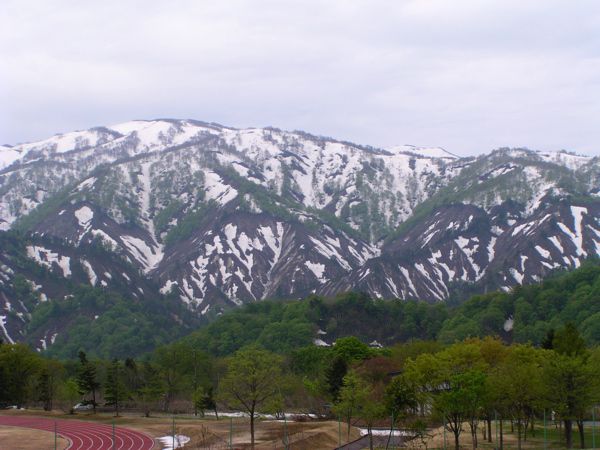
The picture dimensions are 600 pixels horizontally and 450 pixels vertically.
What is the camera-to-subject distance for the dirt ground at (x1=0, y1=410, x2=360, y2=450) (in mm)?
68125

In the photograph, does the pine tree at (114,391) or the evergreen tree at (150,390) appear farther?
the evergreen tree at (150,390)

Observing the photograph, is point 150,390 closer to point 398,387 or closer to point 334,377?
point 334,377

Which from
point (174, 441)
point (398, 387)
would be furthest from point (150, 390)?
point (398, 387)

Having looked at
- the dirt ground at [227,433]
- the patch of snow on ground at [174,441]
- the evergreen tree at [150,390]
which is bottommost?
the patch of snow on ground at [174,441]

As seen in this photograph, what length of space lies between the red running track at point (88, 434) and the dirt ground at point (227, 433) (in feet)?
5.72

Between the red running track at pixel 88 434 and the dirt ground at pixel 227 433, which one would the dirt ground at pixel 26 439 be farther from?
the red running track at pixel 88 434

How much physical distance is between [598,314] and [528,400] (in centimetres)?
11806

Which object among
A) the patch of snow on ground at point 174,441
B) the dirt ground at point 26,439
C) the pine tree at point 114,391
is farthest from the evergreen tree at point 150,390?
the patch of snow on ground at point 174,441

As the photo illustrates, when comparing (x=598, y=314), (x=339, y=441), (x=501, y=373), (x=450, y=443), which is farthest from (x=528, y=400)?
(x=598, y=314)

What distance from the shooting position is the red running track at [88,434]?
7094 centimetres

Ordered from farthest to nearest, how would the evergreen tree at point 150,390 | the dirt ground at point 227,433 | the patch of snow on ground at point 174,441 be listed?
the evergreen tree at point 150,390, the patch of snow on ground at point 174,441, the dirt ground at point 227,433

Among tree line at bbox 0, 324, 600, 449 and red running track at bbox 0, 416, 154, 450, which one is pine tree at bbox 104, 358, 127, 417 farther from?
red running track at bbox 0, 416, 154, 450

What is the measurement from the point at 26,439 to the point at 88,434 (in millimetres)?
7211

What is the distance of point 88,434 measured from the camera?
3140 inches
